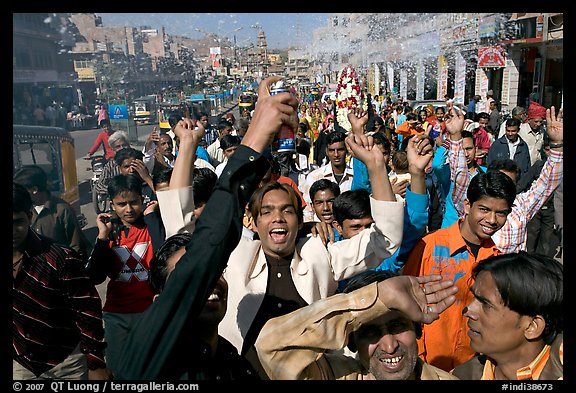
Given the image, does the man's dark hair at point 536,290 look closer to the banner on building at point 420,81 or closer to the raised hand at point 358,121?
the raised hand at point 358,121

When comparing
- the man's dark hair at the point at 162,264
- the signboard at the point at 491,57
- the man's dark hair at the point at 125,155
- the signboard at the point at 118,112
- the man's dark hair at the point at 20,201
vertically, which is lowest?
the man's dark hair at the point at 162,264

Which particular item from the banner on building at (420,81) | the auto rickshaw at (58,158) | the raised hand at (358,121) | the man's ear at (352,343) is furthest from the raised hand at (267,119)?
the banner on building at (420,81)

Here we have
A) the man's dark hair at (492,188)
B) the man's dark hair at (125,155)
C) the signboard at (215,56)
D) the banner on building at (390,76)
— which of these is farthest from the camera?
the banner on building at (390,76)

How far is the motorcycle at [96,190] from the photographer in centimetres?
505

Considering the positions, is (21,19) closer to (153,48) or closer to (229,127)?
(153,48)

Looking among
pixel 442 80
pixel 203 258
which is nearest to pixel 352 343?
pixel 203 258

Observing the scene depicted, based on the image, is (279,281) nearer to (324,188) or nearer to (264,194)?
(264,194)

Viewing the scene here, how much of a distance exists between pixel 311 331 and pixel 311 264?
744mm

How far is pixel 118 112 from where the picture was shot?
14.3 feet

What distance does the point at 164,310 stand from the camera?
1215 millimetres

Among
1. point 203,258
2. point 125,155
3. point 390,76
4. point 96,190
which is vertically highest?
point 390,76

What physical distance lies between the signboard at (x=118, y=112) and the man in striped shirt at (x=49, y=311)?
2.16m
